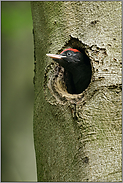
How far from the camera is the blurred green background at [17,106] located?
18.9 feet

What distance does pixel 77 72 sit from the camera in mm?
2977

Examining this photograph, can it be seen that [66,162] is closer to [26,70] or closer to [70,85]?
[70,85]

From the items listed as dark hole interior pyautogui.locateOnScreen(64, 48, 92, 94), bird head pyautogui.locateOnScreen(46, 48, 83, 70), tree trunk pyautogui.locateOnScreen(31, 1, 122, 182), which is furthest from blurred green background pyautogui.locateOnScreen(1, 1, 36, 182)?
tree trunk pyautogui.locateOnScreen(31, 1, 122, 182)

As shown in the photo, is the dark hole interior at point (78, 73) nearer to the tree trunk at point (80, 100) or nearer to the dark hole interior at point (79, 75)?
the dark hole interior at point (79, 75)

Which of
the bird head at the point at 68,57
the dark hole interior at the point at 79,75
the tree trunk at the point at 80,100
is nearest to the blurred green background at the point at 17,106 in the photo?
the dark hole interior at the point at 79,75

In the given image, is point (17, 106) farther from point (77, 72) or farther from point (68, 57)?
point (68, 57)

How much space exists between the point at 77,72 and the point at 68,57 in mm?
391

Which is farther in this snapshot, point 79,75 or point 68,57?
point 79,75

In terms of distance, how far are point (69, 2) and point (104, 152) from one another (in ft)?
4.62

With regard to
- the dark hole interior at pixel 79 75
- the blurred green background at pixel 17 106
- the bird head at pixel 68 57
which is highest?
the bird head at pixel 68 57

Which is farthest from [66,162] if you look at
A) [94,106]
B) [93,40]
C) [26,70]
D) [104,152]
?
[26,70]

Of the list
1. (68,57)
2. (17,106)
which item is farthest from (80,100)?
(17,106)

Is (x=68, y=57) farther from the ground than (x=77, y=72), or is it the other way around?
(x=68, y=57)

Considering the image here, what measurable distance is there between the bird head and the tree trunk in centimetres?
7
